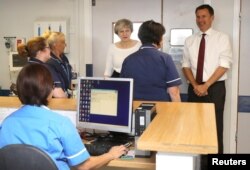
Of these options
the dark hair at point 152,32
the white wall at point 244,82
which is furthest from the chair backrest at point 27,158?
the white wall at point 244,82

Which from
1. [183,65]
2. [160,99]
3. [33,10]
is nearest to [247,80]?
[183,65]

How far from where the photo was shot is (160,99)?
2701mm

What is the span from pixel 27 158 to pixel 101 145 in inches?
31.1

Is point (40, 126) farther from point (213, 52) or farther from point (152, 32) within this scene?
point (213, 52)

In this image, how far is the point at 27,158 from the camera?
131 cm

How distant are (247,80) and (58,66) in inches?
84.3

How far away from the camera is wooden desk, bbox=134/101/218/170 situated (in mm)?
1382

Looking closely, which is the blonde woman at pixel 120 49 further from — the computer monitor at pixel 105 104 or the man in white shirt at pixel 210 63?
the computer monitor at pixel 105 104

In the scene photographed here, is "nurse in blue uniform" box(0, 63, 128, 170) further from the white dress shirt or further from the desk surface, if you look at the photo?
the white dress shirt

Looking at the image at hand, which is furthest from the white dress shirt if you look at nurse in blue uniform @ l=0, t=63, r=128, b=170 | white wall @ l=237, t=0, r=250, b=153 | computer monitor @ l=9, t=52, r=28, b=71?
nurse in blue uniform @ l=0, t=63, r=128, b=170

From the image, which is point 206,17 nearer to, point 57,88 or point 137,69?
point 137,69

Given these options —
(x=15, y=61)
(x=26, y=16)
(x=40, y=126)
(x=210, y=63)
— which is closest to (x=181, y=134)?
(x=40, y=126)

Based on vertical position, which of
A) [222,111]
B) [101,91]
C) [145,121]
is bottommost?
[222,111]

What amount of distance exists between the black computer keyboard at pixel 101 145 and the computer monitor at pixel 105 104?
0.29ft
